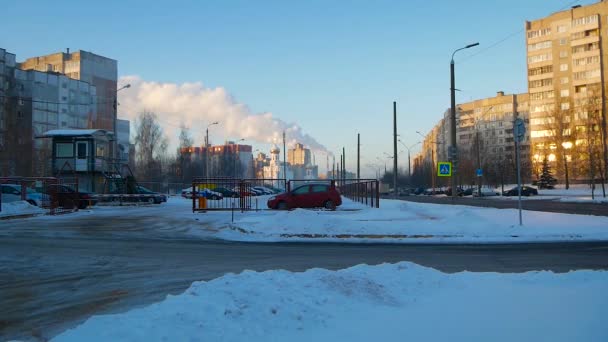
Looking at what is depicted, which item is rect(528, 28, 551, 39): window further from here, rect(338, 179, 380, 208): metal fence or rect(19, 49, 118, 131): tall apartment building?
rect(19, 49, 118, 131): tall apartment building

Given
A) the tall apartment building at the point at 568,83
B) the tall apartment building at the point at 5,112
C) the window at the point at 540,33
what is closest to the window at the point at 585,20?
the tall apartment building at the point at 568,83

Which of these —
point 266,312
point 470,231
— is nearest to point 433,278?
point 266,312

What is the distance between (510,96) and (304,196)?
11053 cm

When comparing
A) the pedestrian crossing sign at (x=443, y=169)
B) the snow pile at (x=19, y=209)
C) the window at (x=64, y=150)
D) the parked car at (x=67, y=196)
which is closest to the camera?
the pedestrian crossing sign at (x=443, y=169)

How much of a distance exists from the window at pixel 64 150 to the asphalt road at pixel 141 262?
2517cm

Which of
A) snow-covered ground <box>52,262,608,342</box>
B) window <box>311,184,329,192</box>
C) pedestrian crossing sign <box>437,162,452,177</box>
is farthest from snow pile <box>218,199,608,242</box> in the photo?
snow-covered ground <box>52,262,608,342</box>

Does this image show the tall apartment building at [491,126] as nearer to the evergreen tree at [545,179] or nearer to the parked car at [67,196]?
the evergreen tree at [545,179]

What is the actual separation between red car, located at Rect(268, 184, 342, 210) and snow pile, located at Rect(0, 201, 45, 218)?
13163mm

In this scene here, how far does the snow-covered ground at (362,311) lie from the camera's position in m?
4.53

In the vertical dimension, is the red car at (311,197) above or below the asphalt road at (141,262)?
above

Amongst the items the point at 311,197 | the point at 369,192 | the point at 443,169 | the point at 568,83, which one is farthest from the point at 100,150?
the point at 568,83

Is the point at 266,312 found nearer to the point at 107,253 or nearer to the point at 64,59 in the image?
the point at 107,253

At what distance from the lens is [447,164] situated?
24594 millimetres

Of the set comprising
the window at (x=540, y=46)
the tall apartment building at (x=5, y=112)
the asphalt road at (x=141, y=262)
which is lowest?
the asphalt road at (x=141, y=262)
